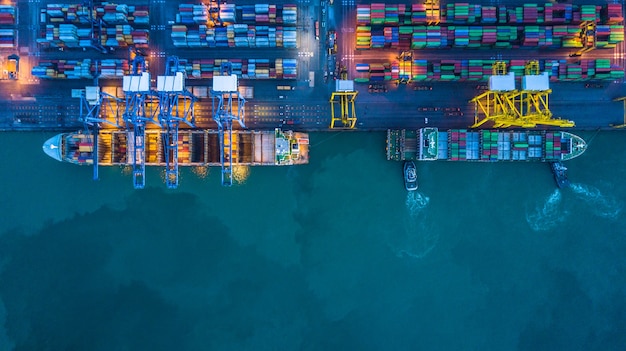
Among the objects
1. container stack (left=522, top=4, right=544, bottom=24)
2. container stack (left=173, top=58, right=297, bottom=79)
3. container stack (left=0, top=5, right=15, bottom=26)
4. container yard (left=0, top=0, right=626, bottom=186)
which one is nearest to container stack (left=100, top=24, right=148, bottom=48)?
container yard (left=0, top=0, right=626, bottom=186)

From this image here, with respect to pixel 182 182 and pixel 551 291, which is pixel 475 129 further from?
pixel 182 182

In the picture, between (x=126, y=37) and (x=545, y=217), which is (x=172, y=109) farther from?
(x=545, y=217)

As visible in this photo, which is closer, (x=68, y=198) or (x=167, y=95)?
(x=167, y=95)

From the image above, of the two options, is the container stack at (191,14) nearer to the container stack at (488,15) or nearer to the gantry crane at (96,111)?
the gantry crane at (96,111)

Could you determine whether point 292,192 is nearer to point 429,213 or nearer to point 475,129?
point 429,213

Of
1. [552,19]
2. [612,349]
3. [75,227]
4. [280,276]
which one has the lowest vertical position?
[612,349]

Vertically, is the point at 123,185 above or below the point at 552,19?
below

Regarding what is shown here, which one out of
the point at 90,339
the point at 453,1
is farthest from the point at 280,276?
the point at 453,1

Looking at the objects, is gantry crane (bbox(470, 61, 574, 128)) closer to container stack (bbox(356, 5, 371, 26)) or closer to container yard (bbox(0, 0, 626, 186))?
container yard (bbox(0, 0, 626, 186))

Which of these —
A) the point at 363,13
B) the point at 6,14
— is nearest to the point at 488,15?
the point at 363,13

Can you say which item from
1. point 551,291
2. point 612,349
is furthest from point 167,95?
point 612,349
